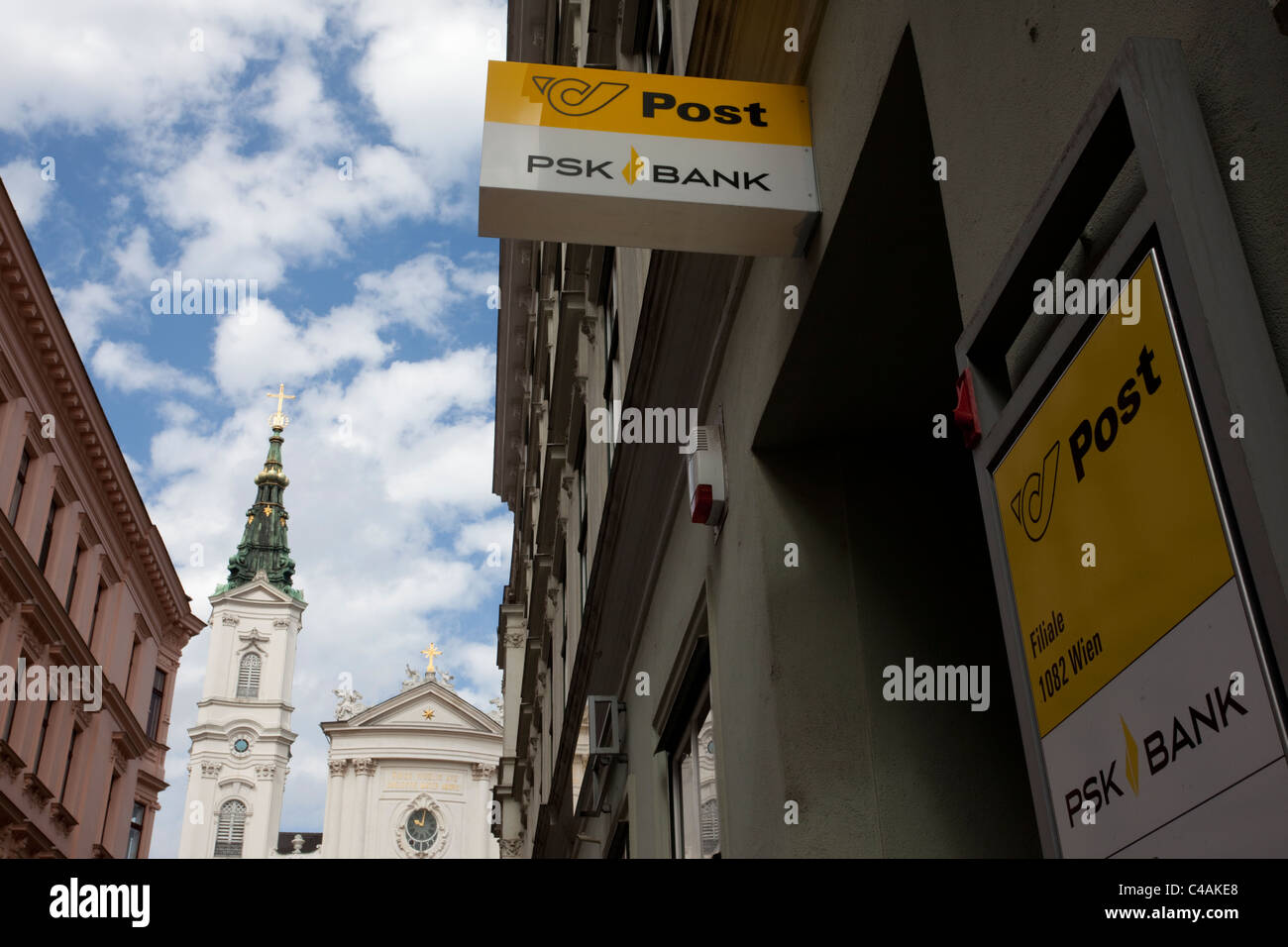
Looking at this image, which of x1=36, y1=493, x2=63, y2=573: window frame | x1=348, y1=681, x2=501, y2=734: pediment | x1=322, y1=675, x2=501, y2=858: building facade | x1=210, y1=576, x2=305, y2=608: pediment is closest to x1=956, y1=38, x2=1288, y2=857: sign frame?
x1=36, y1=493, x2=63, y2=573: window frame

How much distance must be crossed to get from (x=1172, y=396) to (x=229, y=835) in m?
81.1

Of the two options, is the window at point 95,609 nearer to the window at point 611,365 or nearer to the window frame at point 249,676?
the window at point 611,365

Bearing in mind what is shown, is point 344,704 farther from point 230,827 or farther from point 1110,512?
point 1110,512

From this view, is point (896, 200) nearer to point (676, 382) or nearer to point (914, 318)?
point (914, 318)

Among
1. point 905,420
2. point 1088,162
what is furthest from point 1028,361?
point 905,420

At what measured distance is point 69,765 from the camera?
87.8ft

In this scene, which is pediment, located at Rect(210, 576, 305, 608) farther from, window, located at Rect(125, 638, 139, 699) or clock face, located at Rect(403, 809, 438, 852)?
window, located at Rect(125, 638, 139, 699)

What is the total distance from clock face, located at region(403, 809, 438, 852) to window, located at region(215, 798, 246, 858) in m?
18.5

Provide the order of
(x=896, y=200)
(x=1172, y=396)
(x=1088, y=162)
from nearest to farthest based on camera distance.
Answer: (x=1172, y=396), (x=1088, y=162), (x=896, y=200)

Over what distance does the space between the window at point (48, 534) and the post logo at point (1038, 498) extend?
25.4 m

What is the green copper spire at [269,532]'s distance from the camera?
94062 mm

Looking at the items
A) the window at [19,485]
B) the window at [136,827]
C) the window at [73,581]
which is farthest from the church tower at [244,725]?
the window at [19,485]

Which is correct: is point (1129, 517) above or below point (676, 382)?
below
